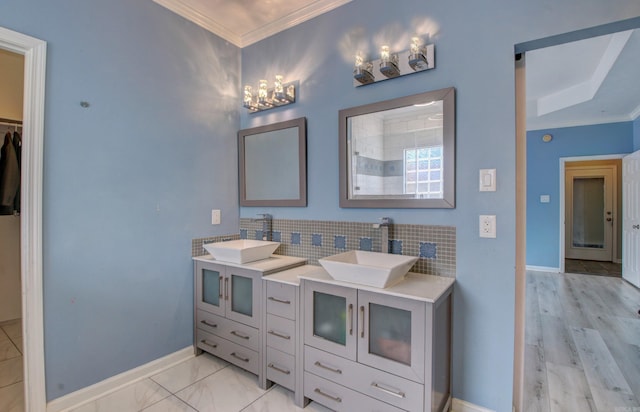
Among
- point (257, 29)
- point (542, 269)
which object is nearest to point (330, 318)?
point (257, 29)

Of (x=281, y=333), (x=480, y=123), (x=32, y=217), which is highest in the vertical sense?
(x=480, y=123)

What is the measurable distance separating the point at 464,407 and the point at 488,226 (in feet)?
3.45

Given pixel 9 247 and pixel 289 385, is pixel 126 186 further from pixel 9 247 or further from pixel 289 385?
pixel 9 247

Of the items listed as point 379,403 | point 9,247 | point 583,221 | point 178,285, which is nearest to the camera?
point 379,403

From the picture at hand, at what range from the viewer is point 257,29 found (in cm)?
261

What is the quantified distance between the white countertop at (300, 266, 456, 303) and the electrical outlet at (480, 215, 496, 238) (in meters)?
0.32

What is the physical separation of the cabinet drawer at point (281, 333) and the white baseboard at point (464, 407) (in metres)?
0.99

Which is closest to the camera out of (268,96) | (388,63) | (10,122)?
(388,63)

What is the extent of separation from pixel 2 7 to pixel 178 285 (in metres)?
1.92

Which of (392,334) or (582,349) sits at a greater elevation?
(392,334)

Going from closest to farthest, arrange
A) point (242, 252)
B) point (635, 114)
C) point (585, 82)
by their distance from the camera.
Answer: point (242, 252), point (585, 82), point (635, 114)

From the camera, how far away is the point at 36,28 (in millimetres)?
1659


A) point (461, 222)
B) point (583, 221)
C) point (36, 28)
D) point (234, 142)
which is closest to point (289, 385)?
point (461, 222)

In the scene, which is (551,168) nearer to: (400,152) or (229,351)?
(400,152)
